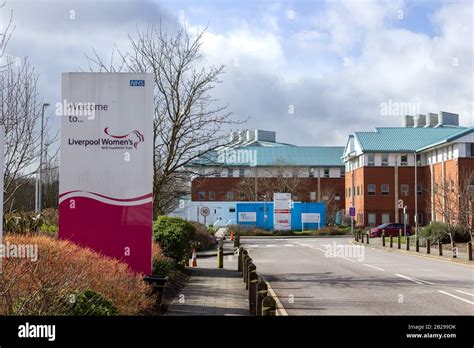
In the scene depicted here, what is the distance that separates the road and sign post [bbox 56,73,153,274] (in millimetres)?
3757

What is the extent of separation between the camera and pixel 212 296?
13.8 m

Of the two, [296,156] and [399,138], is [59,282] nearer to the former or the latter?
[399,138]

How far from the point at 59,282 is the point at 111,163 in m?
5.60

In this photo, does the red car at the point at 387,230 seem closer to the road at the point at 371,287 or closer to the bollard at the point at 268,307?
the road at the point at 371,287

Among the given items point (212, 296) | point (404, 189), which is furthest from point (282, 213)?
point (212, 296)

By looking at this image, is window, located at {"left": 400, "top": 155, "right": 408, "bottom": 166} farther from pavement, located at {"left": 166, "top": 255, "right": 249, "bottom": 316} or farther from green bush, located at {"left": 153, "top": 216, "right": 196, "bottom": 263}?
green bush, located at {"left": 153, "top": 216, "right": 196, "bottom": 263}

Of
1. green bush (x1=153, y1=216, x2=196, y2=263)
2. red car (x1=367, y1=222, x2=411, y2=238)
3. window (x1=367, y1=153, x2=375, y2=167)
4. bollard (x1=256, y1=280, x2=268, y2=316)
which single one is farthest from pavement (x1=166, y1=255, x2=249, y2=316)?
window (x1=367, y1=153, x2=375, y2=167)

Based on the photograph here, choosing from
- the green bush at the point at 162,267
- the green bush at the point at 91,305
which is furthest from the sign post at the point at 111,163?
the green bush at the point at 91,305

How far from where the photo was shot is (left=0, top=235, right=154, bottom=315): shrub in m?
7.12

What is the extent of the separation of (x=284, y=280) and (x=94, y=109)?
27.8ft

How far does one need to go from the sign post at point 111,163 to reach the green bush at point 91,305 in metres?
5.02

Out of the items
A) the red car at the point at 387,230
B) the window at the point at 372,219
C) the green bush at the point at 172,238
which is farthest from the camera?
the window at the point at 372,219

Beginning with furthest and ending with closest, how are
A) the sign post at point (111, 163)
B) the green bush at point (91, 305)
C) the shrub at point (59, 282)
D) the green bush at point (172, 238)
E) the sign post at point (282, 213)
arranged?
1. the sign post at point (282, 213)
2. the green bush at point (172, 238)
3. the sign post at point (111, 163)
4. the green bush at point (91, 305)
5. the shrub at point (59, 282)

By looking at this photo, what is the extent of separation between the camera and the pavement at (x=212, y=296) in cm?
1142
